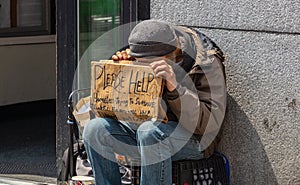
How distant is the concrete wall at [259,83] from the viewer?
12.9 ft

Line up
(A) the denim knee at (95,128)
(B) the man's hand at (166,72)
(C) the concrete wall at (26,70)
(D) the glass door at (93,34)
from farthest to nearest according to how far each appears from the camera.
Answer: (C) the concrete wall at (26,70), (D) the glass door at (93,34), (A) the denim knee at (95,128), (B) the man's hand at (166,72)

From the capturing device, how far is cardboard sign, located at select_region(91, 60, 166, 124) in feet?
11.9

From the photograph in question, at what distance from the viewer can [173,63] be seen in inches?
149

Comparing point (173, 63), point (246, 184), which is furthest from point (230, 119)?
point (173, 63)

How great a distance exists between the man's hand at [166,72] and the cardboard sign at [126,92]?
33 millimetres

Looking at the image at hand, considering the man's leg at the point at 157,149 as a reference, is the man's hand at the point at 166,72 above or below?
above

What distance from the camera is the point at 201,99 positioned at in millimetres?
3727

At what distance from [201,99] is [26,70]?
4.53 m

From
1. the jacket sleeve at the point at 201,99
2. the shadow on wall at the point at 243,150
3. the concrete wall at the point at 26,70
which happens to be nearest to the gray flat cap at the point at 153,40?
the jacket sleeve at the point at 201,99

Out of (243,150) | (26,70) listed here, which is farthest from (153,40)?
(26,70)

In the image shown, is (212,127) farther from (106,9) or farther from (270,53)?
(106,9)

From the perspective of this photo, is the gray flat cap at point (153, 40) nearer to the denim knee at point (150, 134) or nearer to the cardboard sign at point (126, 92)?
the cardboard sign at point (126, 92)

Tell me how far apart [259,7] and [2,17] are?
15.1 ft

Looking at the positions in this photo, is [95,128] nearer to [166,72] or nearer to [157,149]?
[157,149]
